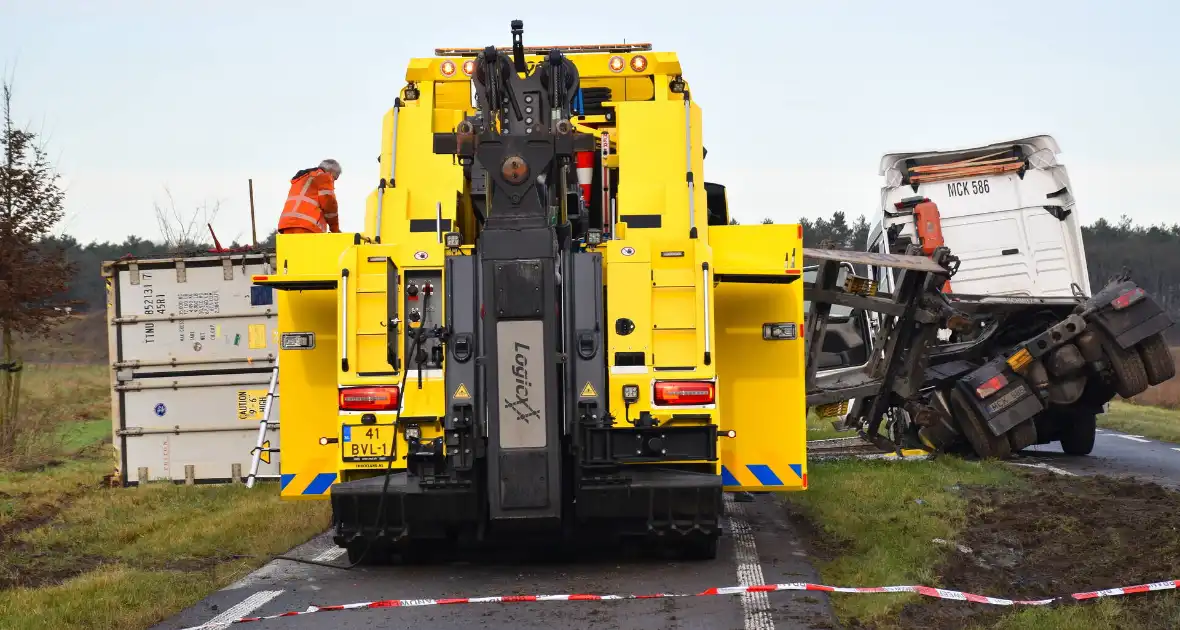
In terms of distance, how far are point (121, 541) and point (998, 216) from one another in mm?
10403

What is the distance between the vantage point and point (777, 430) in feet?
28.8

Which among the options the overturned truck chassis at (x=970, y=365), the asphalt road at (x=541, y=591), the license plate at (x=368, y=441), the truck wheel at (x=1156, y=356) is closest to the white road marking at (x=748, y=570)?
the asphalt road at (x=541, y=591)

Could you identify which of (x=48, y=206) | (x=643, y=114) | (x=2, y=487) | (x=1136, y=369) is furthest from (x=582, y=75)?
(x=48, y=206)

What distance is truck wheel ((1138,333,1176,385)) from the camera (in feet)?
45.4

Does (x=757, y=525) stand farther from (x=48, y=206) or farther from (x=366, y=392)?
(x=48, y=206)

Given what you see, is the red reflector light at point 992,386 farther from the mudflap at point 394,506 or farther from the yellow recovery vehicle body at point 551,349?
the mudflap at point 394,506

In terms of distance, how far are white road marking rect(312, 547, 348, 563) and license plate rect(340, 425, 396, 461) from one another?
1.23 m

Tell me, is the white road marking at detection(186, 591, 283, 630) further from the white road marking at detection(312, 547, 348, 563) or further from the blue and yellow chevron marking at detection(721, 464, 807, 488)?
the blue and yellow chevron marking at detection(721, 464, 807, 488)

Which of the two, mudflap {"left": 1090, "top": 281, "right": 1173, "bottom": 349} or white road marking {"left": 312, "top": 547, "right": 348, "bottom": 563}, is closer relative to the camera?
white road marking {"left": 312, "top": 547, "right": 348, "bottom": 563}

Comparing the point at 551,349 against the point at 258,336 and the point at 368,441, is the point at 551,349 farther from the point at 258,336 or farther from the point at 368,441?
the point at 258,336

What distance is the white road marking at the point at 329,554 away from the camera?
9.07 metres

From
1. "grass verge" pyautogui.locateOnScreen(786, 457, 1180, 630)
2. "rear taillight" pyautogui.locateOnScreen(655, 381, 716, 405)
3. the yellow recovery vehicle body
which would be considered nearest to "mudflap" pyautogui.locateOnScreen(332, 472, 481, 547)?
the yellow recovery vehicle body

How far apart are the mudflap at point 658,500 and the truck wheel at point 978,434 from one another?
670 centimetres

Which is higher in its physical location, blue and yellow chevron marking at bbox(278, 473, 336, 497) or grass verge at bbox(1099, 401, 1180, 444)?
blue and yellow chevron marking at bbox(278, 473, 336, 497)
